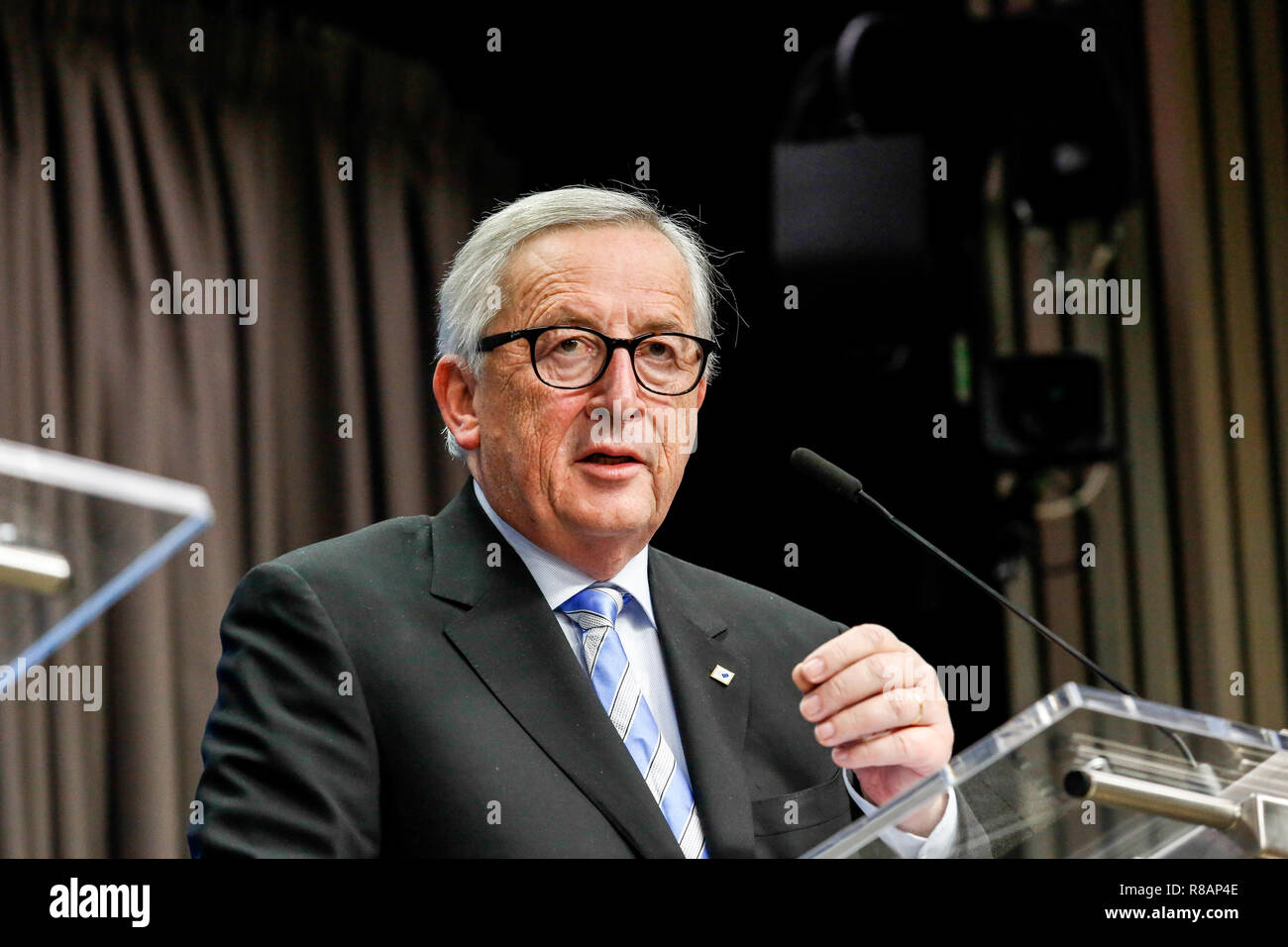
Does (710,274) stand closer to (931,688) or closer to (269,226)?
(931,688)

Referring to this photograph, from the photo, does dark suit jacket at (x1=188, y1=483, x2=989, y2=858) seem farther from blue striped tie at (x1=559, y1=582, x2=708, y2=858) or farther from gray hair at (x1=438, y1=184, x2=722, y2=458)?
gray hair at (x1=438, y1=184, x2=722, y2=458)

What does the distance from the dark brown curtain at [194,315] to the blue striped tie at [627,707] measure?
62.5 inches

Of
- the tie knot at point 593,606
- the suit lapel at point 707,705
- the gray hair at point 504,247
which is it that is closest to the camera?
the suit lapel at point 707,705

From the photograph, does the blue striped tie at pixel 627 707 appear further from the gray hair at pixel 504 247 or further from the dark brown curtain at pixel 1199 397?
the dark brown curtain at pixel 1199 397

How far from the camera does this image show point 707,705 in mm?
1555

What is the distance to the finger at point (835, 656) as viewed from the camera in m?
1.30

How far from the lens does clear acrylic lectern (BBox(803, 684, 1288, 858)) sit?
103 cm

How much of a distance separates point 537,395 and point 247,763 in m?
0.53

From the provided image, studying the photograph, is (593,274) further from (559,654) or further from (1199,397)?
(1199,397)

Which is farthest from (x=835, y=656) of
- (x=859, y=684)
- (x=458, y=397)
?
(x=458, y=397)

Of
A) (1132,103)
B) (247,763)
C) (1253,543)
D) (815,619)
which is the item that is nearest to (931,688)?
(815,619)

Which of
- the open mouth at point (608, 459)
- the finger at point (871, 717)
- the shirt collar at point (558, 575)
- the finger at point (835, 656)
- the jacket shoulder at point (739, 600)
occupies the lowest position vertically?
the finger at point (871, 717)

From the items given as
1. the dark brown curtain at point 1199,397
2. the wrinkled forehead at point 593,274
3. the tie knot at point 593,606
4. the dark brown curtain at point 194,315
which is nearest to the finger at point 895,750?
the tie knot at point 593,606

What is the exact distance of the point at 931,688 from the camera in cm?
137
